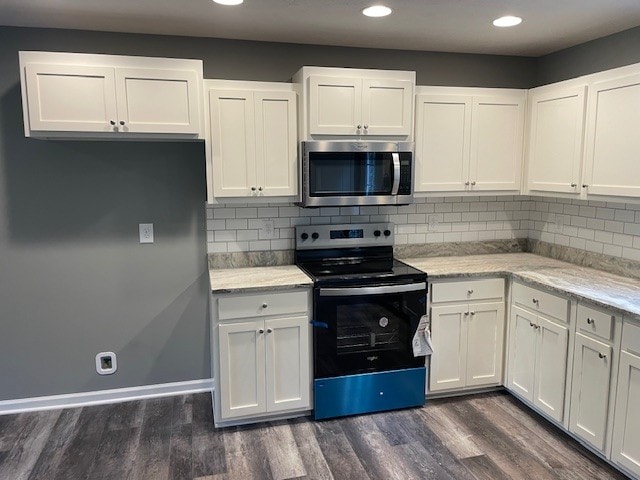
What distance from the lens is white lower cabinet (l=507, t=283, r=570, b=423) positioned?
2689 mm

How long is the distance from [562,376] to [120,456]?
2466mm

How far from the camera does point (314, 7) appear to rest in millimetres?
2451

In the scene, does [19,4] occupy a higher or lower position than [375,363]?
higher

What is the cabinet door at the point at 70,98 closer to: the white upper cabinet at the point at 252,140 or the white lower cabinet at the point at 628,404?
the white upper cabinet at the point at 252,140

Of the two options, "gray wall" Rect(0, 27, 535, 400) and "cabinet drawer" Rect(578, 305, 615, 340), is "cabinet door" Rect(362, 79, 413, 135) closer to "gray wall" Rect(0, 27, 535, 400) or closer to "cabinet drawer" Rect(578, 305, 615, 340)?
"gray wall" Rect(0, 27, 535, 400)

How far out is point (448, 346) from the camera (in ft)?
10.2

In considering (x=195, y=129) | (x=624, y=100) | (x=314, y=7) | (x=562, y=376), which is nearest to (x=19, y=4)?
(x=195, y=129)

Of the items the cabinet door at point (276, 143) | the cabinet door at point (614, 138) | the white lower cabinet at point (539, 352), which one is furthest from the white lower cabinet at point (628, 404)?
the cabinet door at point (276, 143)

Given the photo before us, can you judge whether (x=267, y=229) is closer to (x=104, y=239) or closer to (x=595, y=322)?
(x=104, y=239)

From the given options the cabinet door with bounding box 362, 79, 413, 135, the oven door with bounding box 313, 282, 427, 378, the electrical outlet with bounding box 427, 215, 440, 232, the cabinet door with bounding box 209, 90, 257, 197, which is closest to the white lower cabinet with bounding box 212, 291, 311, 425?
the oven door with bounding box 313, 282, 427, 378

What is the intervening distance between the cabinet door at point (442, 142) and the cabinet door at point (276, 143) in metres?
0.84

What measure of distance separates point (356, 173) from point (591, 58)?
1707mm

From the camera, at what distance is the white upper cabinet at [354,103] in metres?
2.87

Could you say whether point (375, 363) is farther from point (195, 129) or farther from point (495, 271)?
point (195, 129)
